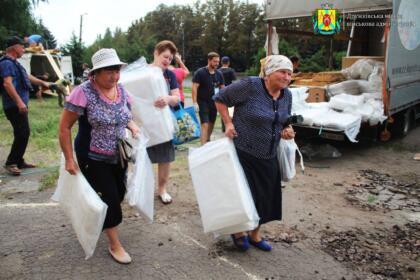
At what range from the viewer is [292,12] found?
723 centimetres

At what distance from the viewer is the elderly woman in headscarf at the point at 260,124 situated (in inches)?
115

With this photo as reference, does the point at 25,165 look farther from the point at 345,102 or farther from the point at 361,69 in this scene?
the point at 361,69

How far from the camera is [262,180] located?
9.90 feet

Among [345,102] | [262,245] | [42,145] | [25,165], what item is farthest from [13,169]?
[345,102]

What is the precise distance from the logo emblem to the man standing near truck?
4.89 meters

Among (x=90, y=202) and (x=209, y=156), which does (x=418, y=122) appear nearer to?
(x=209, y=156)

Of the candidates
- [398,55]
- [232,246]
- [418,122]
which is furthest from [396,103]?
[232,246]

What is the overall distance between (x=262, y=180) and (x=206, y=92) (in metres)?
3.45

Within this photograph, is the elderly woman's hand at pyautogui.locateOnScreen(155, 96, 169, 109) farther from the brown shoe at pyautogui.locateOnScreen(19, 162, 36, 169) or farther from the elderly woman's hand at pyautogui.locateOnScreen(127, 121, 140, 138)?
the brown shoe at pyautogui.locateOnScreen(19, 162, 36, 169)

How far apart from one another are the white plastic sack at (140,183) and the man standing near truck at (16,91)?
2.80m

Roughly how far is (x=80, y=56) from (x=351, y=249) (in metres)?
31.5

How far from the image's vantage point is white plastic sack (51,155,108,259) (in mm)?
2660

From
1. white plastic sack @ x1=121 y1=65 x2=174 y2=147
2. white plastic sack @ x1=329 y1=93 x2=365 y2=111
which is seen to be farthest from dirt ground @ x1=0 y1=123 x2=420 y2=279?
white plastic sack @ x1=329 y1=93 x2=365 y2=111

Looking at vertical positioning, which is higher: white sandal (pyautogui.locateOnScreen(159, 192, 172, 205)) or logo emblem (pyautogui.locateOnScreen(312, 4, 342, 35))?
logo emblem (pyautogui.locateOnScreen(312, 4, 342, 35))
